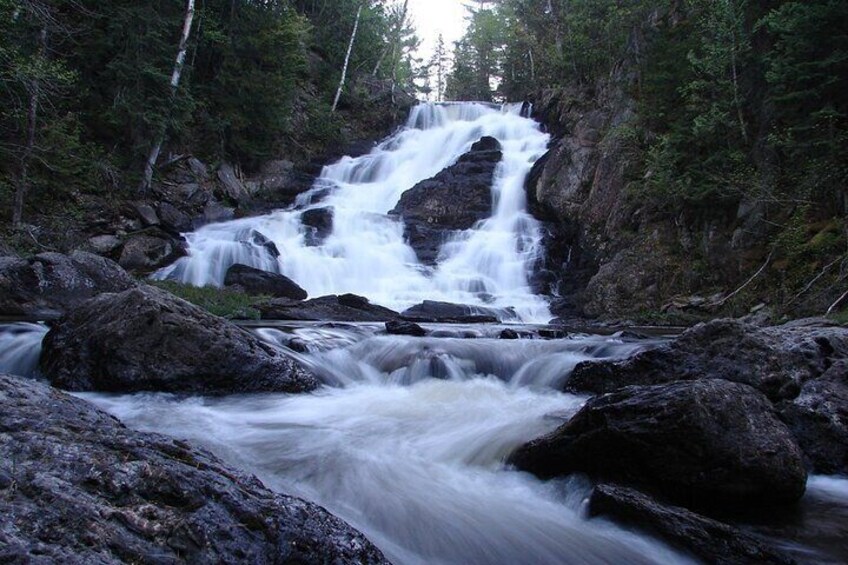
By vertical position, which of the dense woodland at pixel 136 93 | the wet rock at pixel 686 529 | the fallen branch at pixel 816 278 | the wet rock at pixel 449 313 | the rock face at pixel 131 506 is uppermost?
the dense woodland at pixel 136 93

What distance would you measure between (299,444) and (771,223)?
1258 centimetres

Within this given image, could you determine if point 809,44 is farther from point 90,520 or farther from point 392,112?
point 392,112

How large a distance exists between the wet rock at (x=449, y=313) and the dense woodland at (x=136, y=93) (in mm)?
9926

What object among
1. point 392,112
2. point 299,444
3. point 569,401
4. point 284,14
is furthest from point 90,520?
point 392,112

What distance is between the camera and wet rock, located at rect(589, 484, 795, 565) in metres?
3.25

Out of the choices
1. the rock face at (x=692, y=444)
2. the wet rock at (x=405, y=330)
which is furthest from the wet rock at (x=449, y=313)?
the rock face at (x=692, y=444)

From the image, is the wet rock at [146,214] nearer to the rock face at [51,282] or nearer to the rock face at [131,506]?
the rock face at [51,282]

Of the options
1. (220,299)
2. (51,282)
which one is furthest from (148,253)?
(51,282)

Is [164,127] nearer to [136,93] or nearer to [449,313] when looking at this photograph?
[136,93]

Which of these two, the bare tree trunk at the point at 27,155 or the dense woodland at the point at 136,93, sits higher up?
the dense woodland at the point at 136,93

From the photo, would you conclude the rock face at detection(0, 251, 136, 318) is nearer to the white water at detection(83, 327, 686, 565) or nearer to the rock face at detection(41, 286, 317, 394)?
the rock face at detection(41, 286, 317, 394)

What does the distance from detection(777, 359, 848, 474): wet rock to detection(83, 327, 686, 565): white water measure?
2.17 m

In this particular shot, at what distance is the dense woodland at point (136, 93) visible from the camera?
13.8 meters

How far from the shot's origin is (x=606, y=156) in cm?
1973
